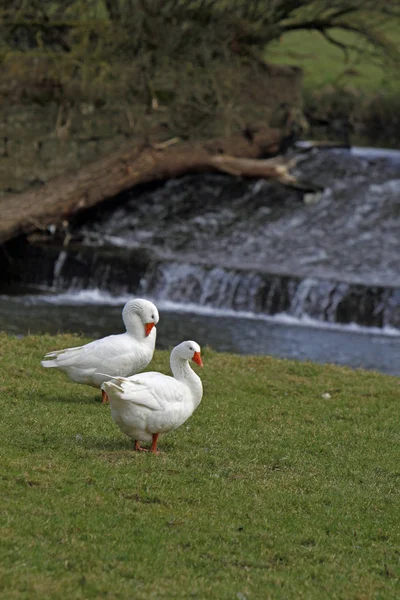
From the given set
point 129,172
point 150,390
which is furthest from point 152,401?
point 129,172

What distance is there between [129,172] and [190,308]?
5536 millimetres

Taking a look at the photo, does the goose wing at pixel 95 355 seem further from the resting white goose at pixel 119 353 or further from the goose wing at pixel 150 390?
the goose wing at pixel 150 390

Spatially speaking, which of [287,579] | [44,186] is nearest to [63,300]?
[44,186]

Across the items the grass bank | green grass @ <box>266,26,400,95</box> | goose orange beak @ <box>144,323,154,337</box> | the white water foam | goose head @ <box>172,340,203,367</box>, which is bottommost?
the white water foam

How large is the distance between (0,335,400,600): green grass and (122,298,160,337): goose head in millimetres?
938

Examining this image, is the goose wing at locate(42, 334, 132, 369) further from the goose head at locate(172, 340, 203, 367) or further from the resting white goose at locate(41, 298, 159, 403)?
the goose head at locate(172, 340, 203, 367)

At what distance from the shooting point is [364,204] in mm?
31875

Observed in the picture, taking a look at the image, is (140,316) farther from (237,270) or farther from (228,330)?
(237,270)

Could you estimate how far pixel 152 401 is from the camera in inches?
337

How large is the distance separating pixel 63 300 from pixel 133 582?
56.2 feet

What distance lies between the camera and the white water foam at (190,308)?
22516 mm

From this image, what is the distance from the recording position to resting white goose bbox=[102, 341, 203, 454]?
848cm

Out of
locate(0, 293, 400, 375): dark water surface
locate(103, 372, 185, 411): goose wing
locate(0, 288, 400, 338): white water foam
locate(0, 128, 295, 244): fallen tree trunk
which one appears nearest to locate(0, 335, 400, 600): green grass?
locate(103, 372, 185, 411): goose wing

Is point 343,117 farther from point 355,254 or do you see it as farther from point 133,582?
point 133,582
